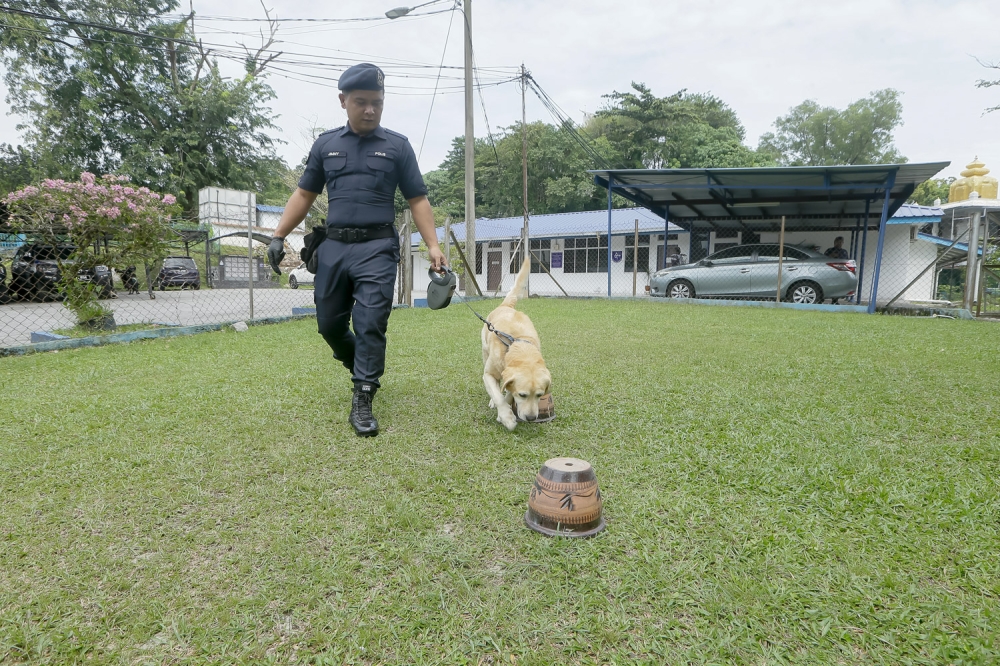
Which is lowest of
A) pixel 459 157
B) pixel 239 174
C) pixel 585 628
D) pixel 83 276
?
pixel 585 628

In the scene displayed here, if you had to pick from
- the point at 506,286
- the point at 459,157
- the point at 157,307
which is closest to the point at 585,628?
the point at 157,307

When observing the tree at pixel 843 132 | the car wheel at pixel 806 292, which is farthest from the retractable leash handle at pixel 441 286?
the tree at pixel 843 132

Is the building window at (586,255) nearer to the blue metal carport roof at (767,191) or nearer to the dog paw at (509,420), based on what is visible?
the blue metal carport roof at (767,191)

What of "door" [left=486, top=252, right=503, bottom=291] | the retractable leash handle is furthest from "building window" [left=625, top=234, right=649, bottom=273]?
the retractable leash handle

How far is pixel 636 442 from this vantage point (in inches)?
120

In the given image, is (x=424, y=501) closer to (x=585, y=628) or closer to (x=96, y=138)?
(x=585, y=628)

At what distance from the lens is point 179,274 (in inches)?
750

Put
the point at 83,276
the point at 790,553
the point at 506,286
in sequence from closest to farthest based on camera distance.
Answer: the point at 790,553 < the point at 83,276 < the point at 506,286

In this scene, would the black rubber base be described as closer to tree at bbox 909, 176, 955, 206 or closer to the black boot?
the black boot

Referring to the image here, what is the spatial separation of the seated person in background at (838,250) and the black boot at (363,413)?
1533 centimetres

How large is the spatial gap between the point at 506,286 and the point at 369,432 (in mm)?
20069

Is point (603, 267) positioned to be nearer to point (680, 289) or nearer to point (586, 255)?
point (586, 255)

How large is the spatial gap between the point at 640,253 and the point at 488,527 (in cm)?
2024

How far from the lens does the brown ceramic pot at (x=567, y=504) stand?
2.04 metres
